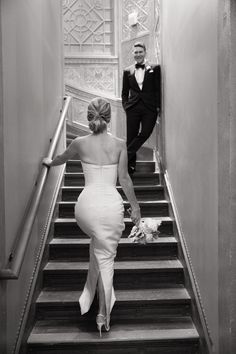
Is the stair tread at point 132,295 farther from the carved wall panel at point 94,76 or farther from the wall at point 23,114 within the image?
the carved wall panel at point 94,76

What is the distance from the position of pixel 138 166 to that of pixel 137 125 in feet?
1.80

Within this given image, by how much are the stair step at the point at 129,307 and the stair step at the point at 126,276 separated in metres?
0.22

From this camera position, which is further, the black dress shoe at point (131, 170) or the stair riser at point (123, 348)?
the black dress shoe at point (131, 170)

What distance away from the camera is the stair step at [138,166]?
597cm

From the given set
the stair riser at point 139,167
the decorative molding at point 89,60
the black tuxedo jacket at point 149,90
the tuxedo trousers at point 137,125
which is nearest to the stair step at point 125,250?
the tuxedo trousers at point 137,125

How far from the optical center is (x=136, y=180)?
5738 millimetres

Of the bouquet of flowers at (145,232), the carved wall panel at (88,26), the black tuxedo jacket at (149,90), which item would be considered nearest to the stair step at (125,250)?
the bouquet of flowers at (145,232)

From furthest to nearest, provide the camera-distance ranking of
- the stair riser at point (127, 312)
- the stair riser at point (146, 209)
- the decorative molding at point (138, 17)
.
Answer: the decorative molding at point (138, 17) < the stair riser at point (146, 209) < the stair riser at point (127, 312)

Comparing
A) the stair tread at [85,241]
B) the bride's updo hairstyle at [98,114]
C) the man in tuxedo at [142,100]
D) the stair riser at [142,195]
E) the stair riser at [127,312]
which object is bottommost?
the stair riser at [127,312]

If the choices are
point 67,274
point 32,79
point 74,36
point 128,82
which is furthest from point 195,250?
point 74,36

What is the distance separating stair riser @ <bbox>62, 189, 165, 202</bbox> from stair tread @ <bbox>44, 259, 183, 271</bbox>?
109cm

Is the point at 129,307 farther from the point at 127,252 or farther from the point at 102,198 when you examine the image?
the point at 102,198

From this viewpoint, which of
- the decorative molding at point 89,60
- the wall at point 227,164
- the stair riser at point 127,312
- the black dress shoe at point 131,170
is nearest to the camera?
the wall at point 227,164

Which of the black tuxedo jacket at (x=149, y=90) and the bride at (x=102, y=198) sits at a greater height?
the black tuxedo jacket at (x=149, y=90)
